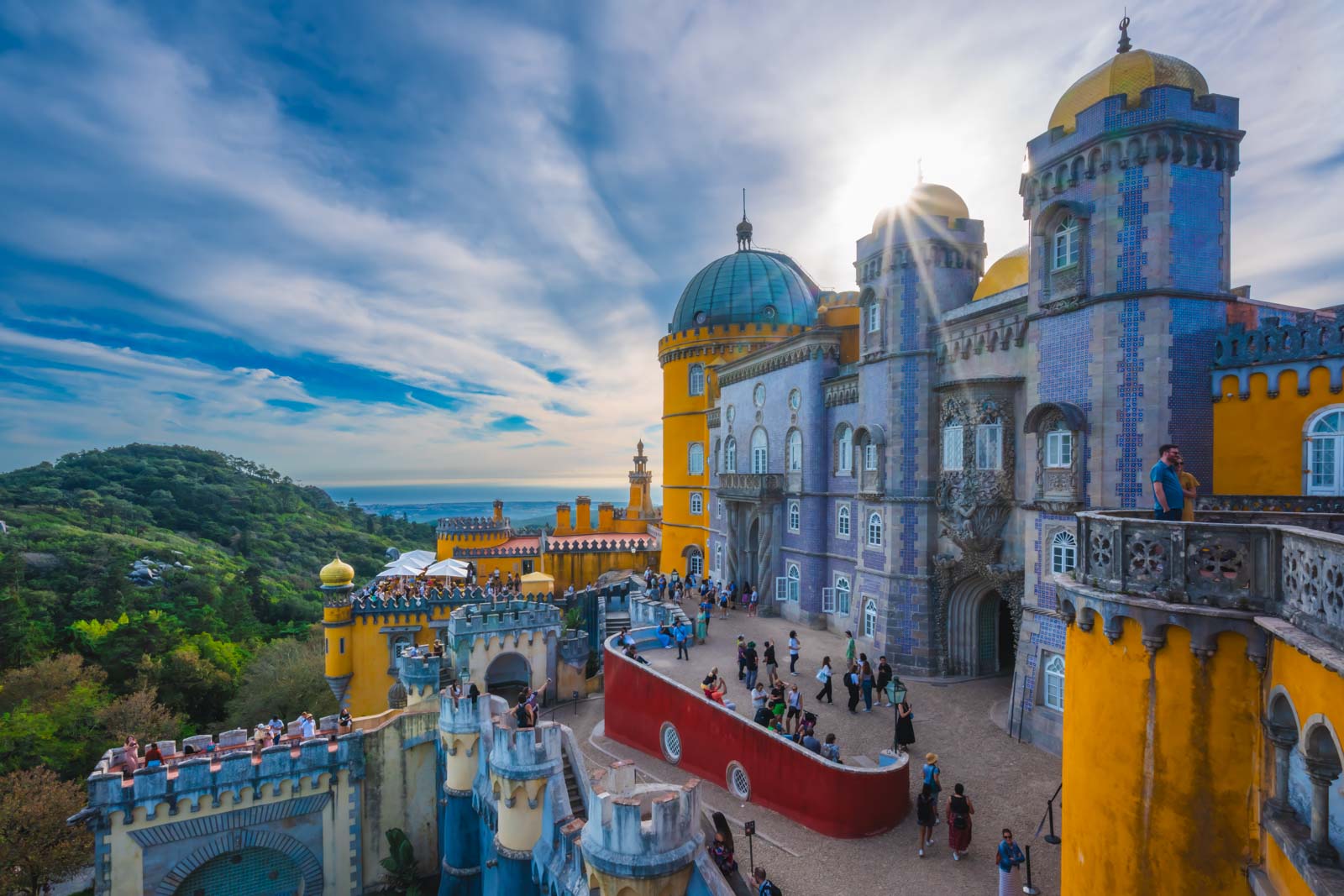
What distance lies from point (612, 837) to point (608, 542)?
92.2 feet

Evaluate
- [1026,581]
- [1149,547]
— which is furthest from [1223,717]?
[1026,581]

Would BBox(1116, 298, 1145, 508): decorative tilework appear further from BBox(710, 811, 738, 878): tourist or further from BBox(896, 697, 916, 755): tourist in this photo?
BBox(710, 811, 738, 878): tourist

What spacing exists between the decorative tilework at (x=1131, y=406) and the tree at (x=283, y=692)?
3117 centimetres

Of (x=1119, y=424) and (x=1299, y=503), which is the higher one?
(x=1119, y=424)

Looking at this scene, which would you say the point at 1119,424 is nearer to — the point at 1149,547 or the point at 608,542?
the point at 1149,547

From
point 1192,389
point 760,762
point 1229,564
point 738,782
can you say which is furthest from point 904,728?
point 1192,389

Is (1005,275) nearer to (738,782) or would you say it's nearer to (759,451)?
(759,451)

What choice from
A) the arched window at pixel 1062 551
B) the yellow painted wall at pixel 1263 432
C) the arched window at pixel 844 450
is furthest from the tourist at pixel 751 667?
the yellow painted wall at pixel 1263 432

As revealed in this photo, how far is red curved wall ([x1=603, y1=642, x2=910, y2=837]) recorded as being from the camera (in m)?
12.2

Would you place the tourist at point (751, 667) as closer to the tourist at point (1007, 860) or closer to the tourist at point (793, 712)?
the tourist at point (793, 712)

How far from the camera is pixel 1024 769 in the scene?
13.4 metres

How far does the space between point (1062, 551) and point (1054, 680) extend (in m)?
2.86

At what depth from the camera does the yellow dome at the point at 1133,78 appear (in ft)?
44.4

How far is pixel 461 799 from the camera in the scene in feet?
58.7
